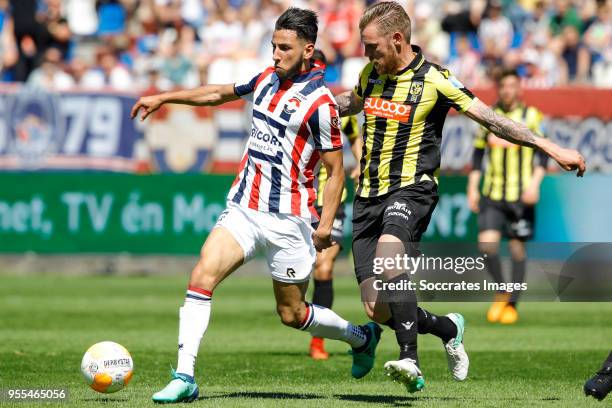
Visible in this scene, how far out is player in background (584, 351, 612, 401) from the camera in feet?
25.6

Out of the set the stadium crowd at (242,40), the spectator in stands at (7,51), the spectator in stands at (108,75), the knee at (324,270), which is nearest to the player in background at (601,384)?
the knee at (324,270)

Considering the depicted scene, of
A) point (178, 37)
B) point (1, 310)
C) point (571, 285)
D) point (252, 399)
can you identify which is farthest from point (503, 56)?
point (252, 399)

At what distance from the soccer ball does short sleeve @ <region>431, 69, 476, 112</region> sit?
9.09 feet

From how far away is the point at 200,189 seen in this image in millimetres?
19469

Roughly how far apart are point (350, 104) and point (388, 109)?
0.45 metres

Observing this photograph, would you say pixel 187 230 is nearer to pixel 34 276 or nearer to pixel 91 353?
pixel 34 276

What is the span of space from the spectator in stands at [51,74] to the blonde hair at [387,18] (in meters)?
13.6

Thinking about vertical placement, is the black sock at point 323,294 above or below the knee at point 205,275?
below

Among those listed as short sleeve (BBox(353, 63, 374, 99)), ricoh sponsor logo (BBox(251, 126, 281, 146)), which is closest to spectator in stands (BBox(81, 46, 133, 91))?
short sleeve (BBox(353, 63, 374, 99))

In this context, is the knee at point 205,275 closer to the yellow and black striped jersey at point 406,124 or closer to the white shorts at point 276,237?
the white shorts at point 276,237

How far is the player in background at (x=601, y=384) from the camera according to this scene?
7.82m

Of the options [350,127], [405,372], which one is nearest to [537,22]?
[350,127]

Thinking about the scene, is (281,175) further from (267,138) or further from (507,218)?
(507,218)

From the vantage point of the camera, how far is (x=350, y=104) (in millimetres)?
8789
